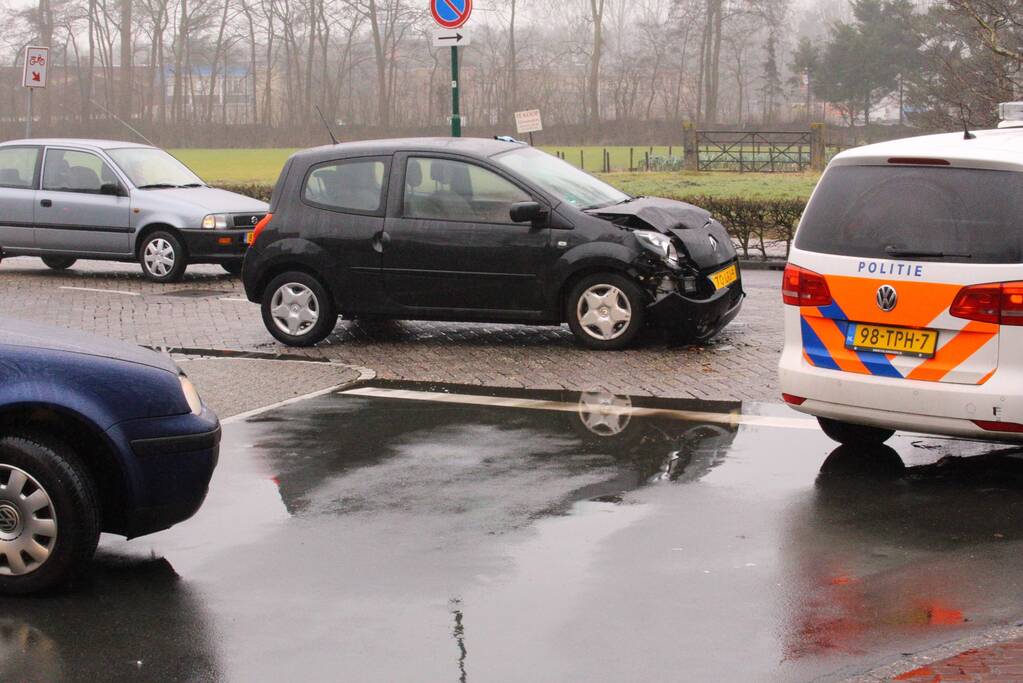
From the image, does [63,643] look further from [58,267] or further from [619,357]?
[58,267]

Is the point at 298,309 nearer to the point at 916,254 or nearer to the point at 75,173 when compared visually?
the point at 916,254

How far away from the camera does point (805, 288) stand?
7371mm

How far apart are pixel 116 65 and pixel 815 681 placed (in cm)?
10095

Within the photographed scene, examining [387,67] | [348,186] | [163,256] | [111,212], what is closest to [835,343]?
[348,186]

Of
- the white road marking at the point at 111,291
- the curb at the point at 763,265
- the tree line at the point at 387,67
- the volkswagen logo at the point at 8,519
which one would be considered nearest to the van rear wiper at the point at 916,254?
the volkswagen logo at the point at 8,519

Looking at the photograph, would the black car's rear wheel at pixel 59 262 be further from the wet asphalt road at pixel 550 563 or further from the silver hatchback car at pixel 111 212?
the wet asphalt road at pixel 550 563

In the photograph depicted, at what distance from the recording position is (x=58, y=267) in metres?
19.1

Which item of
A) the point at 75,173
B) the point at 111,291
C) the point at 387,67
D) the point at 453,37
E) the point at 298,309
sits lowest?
the point at 111,291

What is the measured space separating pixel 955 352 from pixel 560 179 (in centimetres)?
544

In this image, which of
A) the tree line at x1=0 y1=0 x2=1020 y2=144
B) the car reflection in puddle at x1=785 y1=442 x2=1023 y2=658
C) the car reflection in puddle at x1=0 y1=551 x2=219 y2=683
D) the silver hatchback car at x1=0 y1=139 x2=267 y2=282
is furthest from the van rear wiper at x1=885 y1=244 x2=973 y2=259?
the tree line at x1=0 y1=0 x2=1020 y2=144

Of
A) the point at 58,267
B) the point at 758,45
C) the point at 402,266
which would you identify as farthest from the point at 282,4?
the point at 402,266

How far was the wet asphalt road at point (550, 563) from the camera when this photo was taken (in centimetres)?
484

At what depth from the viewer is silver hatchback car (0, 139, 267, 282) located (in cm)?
1725

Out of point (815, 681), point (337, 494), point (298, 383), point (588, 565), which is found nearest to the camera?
point (815, 681)
